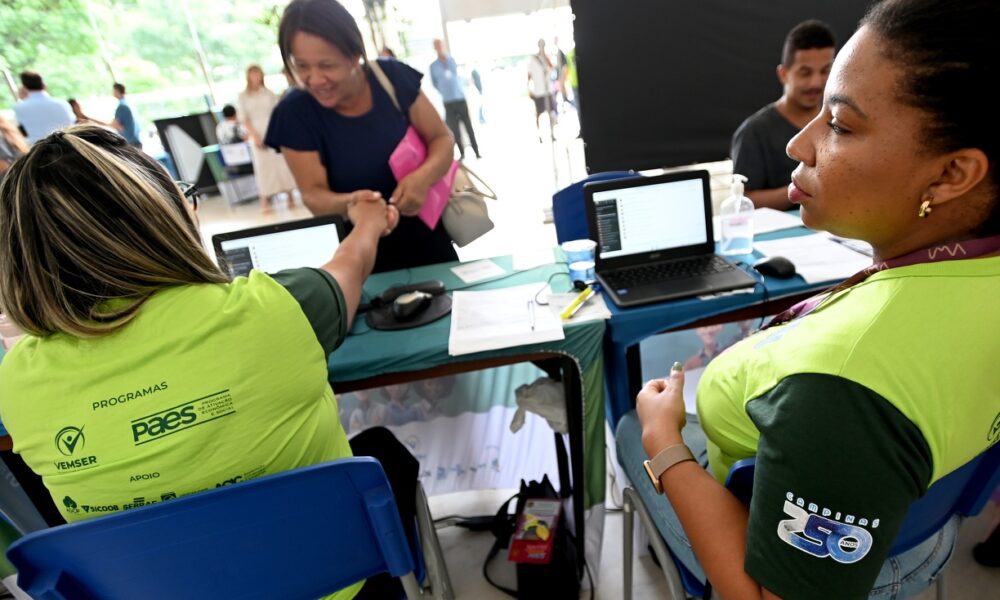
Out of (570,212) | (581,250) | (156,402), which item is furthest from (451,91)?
(156,402)

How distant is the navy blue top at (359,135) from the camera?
5.32 feet

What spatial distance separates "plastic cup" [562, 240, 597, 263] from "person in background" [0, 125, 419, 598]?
0.89 metres

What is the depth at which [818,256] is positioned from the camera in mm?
1363

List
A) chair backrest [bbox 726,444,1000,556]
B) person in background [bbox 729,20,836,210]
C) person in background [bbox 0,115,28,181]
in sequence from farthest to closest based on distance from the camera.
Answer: person in background [bbox 0,115,28,181], person in background [bbox 729,20,836,210], chair backrest [bbox 726,444,1000,556]

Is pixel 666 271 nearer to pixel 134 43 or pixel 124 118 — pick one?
pixel 124 118

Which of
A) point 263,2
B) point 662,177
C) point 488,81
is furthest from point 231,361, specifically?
point 488,81

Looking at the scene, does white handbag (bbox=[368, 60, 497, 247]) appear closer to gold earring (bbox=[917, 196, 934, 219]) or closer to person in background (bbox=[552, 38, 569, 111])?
gold earring (bbox=[917, 196, 934, 219])

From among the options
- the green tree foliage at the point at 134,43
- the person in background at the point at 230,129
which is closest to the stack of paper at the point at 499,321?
the person in background at the point at 230,129

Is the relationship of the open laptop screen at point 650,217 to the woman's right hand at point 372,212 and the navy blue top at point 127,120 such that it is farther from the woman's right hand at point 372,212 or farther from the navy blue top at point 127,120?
the navy blue top at point 127,120

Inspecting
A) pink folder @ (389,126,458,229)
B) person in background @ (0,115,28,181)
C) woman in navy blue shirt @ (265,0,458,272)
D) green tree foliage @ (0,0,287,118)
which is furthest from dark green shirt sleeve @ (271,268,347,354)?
green tree foliage @ (0,0,287,118)

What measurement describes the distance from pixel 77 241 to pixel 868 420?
0.94 metres

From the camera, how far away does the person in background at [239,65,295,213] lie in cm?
541

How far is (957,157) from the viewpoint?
1.60 feet

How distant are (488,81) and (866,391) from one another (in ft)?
26.7
